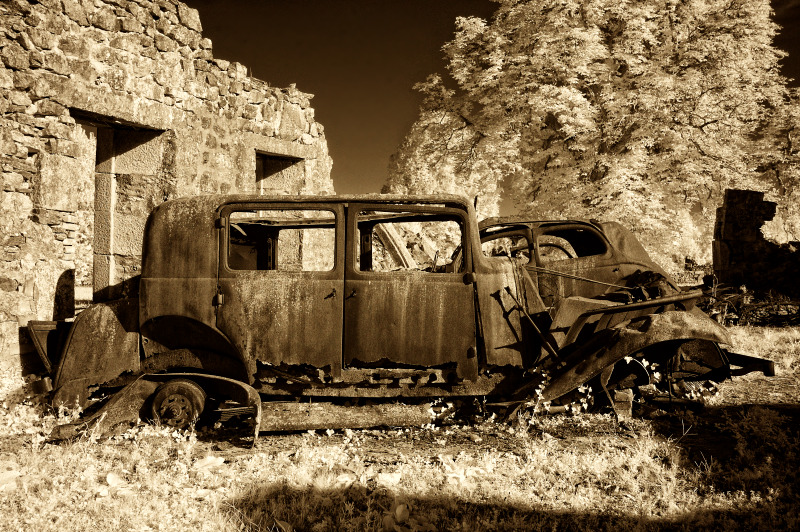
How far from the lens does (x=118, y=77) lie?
23.0ft

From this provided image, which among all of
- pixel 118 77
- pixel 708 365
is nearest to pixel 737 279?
pixel 708 365

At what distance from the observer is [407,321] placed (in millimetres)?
4500

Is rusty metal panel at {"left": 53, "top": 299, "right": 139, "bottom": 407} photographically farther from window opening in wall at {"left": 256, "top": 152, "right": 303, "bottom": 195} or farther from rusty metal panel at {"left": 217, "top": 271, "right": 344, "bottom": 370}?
window opening in wall at {"left": 256, "top": 152, "right": 303, "bottom": 195}

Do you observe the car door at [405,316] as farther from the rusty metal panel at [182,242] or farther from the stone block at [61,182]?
the stone block at [61,182]

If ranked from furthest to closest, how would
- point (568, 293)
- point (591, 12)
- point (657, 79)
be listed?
1. point (591, 12)
2. point (657, 79)
3. point (568, 293)

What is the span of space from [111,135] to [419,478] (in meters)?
5.96

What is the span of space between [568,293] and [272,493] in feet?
13.9

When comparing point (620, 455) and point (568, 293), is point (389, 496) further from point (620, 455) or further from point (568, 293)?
point (568, 293)

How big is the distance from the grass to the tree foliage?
9147mm

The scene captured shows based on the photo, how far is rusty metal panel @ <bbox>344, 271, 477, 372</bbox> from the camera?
4.50 m

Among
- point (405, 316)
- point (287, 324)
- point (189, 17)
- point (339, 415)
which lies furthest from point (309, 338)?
point (189, 17)

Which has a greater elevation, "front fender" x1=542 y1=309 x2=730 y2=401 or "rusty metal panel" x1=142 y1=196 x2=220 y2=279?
"rusty metal panel" x1=142 y1=196 x2=220 y2=279

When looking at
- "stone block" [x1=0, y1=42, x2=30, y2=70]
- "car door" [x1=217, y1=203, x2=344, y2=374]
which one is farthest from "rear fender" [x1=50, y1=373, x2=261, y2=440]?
"stone block" [x1=0, y1=42, x2=30, y2=70]

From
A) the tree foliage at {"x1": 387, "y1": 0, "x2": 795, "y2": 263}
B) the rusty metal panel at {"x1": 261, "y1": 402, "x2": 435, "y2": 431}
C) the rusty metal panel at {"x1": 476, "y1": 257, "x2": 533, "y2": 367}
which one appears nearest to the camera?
the rusty metal panel at {"x1": 261, "y1": 402, "x2": 435, "y2": 431}
